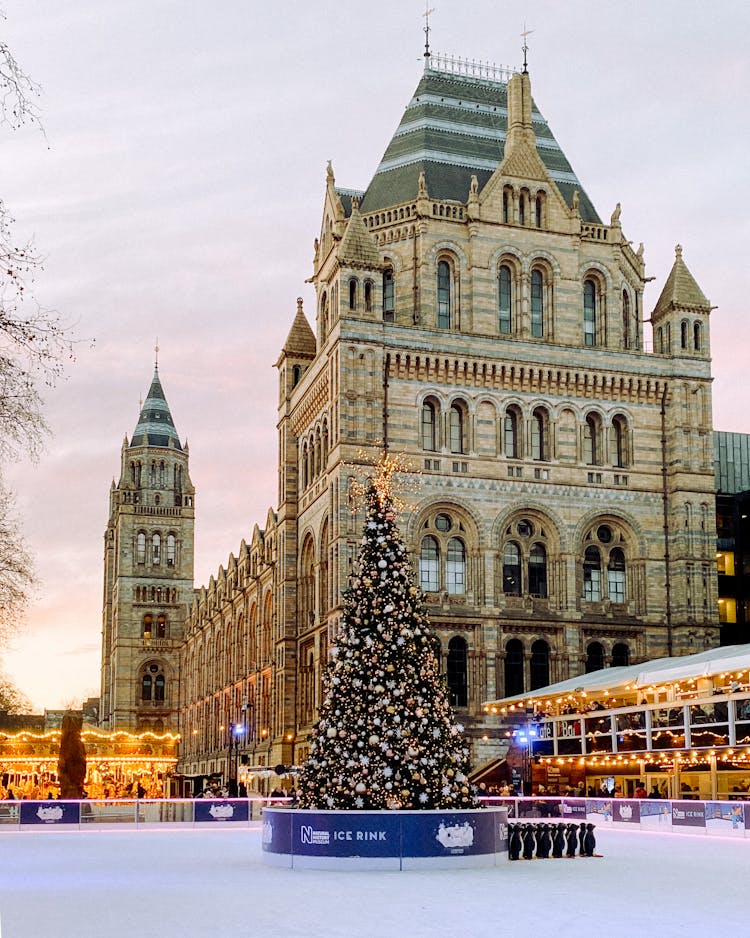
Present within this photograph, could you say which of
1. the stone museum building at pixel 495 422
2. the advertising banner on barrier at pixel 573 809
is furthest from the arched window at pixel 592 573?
the advertising banner on barrier at pixel 573 809

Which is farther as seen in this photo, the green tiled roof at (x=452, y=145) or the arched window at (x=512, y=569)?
the green tiled roof at (x=452, y=145)

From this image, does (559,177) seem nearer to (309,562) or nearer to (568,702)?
(309,562)

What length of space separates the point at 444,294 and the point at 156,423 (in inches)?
3048

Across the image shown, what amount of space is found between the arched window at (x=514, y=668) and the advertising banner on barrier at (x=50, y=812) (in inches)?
939

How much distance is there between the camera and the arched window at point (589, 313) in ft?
213

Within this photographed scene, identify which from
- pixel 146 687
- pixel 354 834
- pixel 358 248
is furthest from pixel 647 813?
pixel 146 687

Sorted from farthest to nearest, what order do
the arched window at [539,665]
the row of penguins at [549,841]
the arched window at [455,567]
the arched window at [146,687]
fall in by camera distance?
the arched window at [146,687]
the arched window at [539,665]
the arched window at [455,567]
the row of penguins at [549,841]

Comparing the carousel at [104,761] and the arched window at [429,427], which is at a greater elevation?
the arched window at [429,427]

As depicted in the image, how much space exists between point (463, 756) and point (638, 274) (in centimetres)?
4613

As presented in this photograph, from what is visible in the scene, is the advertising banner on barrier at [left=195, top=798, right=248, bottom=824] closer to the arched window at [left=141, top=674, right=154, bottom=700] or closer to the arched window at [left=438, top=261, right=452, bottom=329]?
the arched window at [left=438, top=261, right=452, bottom=329]

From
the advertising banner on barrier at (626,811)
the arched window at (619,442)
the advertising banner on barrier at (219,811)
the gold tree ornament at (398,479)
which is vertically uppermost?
the arched window at (619,442)

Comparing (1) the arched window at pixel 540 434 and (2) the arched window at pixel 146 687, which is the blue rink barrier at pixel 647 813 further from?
(2) the arched window at pixel 146 687

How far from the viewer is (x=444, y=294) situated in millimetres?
63062

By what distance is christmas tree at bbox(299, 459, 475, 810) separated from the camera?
25781 millimetres
